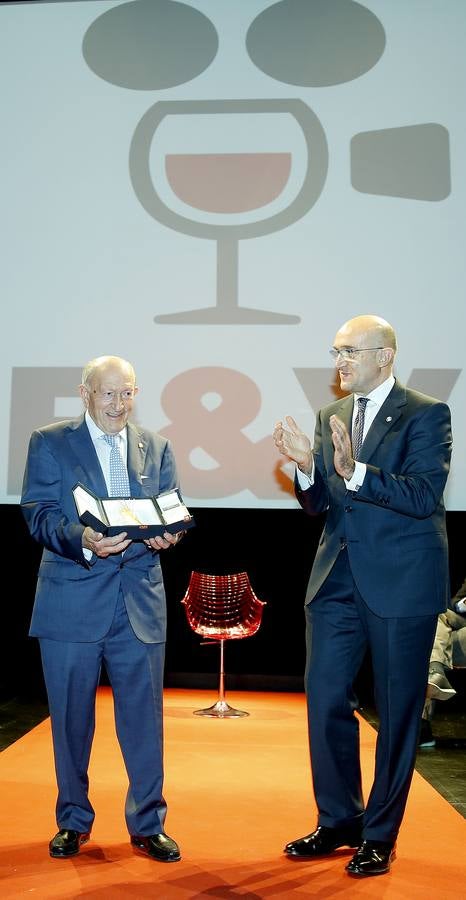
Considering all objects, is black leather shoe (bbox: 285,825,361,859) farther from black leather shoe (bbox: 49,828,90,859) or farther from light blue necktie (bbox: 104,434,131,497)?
light blue necktie (bbox: 104,434,131,497)

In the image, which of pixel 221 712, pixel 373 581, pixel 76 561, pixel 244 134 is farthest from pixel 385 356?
pixel 221 712

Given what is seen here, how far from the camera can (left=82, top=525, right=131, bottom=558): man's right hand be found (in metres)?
3.04

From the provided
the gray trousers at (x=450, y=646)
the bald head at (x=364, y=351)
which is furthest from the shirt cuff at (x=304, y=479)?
the gray trousers at (x=450, y=646)

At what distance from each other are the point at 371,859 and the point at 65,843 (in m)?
0.99

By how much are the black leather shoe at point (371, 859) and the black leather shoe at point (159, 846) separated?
1.85 feet

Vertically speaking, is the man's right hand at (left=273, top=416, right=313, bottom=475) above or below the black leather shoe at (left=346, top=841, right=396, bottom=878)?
above

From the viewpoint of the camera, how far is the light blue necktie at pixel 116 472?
11.0ft

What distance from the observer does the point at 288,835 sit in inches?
138

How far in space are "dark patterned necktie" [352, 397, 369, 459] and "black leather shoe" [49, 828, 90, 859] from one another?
5.11 ft

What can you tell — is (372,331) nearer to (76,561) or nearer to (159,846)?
(76,561)

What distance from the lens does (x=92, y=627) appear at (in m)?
3.22

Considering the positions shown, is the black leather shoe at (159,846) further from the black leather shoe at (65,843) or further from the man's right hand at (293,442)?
the man's right hand at (293,442)

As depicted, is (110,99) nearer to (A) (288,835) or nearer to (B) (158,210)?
(B) (158,210)

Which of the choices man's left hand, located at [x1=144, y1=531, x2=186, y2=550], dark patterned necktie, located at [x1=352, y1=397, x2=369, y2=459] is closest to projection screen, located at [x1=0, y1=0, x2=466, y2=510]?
dark patterned necktie, located at [x1=352, y1=397, x2=369, y2=459]
